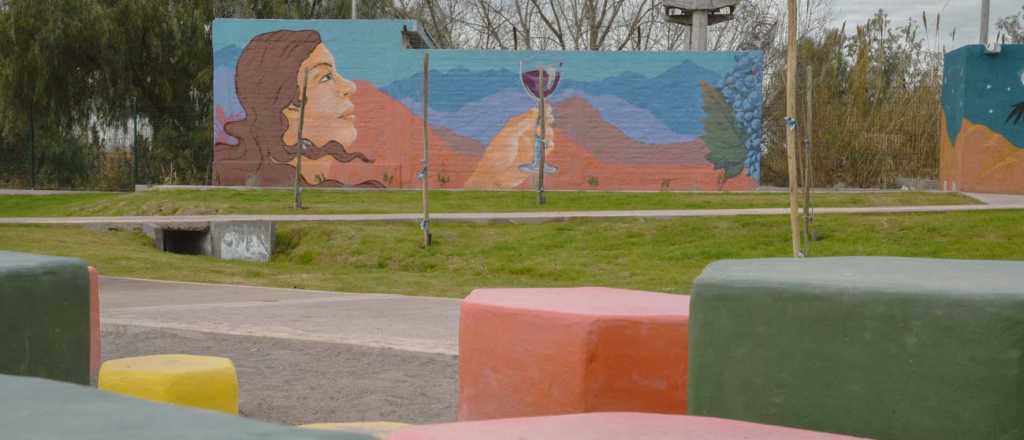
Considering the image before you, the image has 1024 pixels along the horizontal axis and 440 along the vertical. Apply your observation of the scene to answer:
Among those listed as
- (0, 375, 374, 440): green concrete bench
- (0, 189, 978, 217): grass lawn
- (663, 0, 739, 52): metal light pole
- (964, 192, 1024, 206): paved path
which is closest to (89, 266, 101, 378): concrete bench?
(0, 375, 374, 440): green concrete bench

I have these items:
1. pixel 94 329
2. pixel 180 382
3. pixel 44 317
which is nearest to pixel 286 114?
pixel 94 329

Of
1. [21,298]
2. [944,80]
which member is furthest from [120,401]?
[944,80]

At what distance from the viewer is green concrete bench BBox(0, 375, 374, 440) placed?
1891 millimetres

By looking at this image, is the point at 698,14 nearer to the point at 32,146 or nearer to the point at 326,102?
the point at 326,102

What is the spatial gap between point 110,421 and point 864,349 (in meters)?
2.30

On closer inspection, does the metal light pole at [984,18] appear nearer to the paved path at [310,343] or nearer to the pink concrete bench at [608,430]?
the paved path at [310,343]

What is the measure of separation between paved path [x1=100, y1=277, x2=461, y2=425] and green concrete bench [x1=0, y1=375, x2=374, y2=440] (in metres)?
3.38

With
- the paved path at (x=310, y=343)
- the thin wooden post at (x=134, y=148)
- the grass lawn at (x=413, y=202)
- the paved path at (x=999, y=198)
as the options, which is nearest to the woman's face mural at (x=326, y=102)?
the grass lawn at (x=413, y=202)

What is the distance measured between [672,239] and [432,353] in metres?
8.22

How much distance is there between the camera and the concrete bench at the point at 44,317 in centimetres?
456

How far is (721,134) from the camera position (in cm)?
2456

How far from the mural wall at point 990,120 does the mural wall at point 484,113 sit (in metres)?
4.82

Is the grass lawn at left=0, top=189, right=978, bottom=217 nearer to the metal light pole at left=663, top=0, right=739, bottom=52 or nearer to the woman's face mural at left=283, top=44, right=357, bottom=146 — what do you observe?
the woman's face mural at left=283, top=44, right=357, bottom=146

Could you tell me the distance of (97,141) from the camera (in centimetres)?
2784
